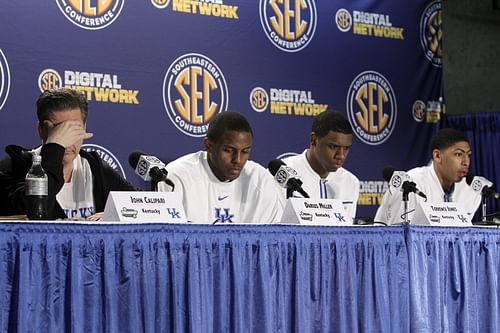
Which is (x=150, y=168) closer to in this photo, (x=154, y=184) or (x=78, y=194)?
(x=154, y=184)

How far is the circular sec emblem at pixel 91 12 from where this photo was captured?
16.4 ft

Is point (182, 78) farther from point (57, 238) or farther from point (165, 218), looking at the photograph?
point (57, 238)

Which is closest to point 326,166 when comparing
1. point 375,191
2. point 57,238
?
point 375,191

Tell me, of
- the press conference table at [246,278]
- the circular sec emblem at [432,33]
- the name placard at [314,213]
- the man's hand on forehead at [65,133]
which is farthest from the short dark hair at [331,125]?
the circular sec emblem at [432,33]

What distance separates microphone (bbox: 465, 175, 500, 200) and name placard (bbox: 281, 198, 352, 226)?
163 centimetres

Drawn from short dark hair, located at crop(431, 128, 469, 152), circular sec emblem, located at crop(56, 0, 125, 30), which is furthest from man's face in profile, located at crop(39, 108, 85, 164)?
short dark hair, located at crop(431, 128, 469, 152)

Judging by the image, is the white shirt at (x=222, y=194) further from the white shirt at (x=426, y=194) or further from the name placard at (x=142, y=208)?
the name placard at (x=142, y=208)

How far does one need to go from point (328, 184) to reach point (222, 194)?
0.97 metres

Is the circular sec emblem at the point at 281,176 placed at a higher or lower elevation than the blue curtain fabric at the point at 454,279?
higher

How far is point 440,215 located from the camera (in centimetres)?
357

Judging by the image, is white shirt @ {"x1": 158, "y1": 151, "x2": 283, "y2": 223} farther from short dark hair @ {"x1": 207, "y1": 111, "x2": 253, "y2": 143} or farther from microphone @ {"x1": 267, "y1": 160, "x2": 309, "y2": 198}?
microphone @ {"x1": 267, "y1": 160, "x2": 309, "y2": 198}

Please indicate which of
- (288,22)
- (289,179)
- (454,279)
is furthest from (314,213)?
(288,22)

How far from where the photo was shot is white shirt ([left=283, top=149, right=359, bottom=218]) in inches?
183

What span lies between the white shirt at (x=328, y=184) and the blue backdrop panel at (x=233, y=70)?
1.01 m
